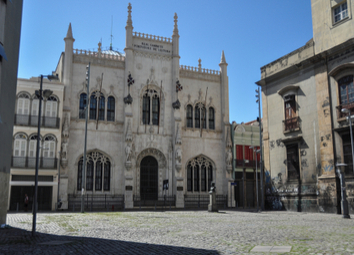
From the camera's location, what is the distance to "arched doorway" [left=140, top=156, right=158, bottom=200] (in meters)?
36.5

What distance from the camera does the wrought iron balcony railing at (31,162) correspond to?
102 feet

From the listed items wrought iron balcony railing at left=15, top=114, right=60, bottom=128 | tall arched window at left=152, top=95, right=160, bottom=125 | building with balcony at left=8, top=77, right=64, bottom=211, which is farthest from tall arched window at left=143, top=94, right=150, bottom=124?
wrought iron balcony railing at left=15, top=114, right=60, bottom=128

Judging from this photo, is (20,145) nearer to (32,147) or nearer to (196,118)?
(32,147)

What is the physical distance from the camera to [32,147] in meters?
32.0

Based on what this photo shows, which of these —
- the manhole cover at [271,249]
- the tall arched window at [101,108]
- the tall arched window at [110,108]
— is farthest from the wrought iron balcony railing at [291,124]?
the manhole cover at [271,249]

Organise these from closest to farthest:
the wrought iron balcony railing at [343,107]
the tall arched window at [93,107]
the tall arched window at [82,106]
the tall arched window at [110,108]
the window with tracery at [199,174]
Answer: the wrought iron balcony railing at [343,107], the tall arched window at [82,106], the tall arched window at [93,107], the tall arched window at [110,108], the window with tracery at [199,174]

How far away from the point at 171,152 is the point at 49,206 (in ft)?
42.7

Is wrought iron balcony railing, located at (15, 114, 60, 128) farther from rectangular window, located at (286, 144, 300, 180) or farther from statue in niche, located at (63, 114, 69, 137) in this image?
rectangular window, located at (286, 144, 300, 180)

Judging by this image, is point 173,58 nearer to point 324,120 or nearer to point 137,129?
point 137,129

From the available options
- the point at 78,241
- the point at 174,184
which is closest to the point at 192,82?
the point at 174,184

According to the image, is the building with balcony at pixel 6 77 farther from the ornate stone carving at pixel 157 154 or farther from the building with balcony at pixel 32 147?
the ornate stone carving at pixel 157 154

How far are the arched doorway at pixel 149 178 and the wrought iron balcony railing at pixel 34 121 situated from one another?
9.53 m

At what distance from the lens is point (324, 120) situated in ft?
79.7

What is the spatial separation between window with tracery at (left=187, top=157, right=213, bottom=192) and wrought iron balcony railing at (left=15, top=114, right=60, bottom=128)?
14.5 m
